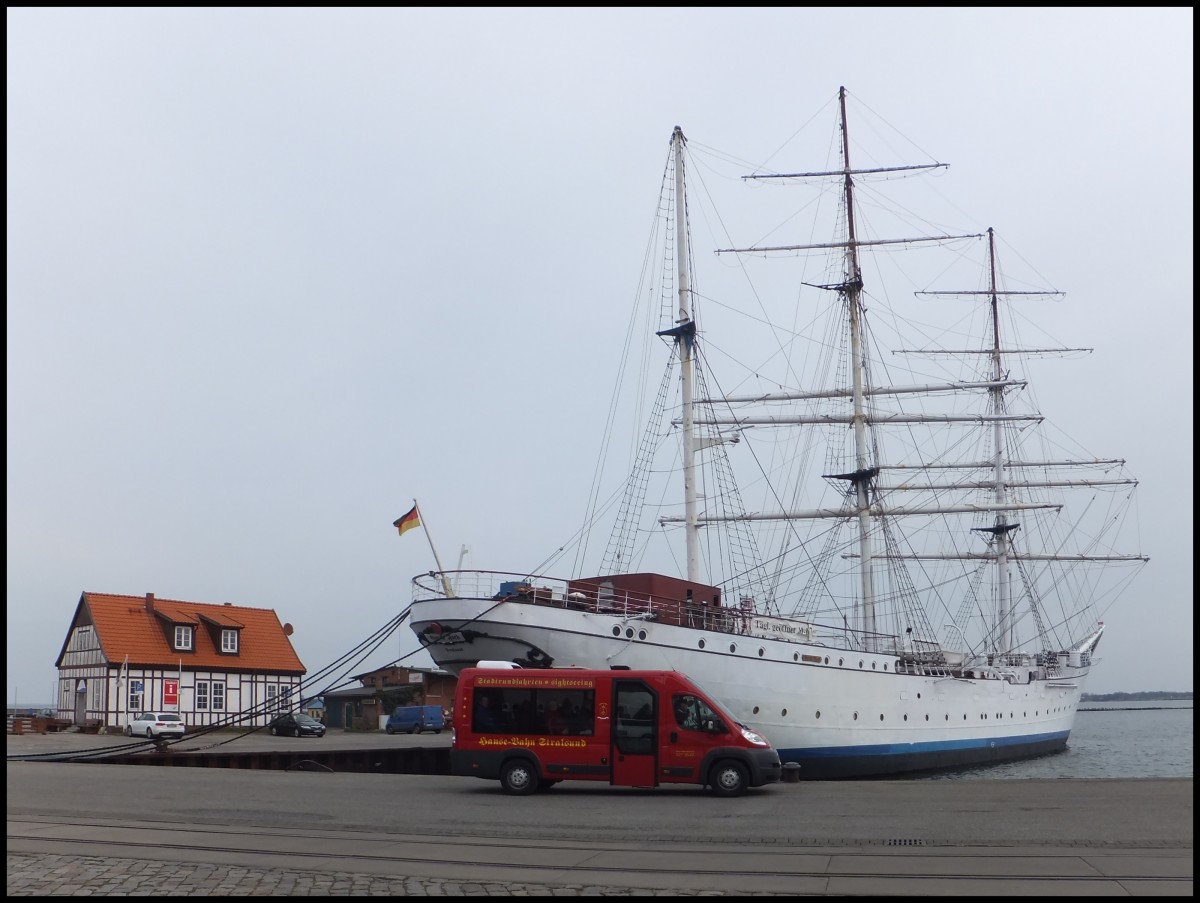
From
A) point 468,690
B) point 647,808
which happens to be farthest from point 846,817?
point 468,690

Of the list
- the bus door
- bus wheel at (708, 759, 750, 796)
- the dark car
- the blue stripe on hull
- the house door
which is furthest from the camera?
the house door

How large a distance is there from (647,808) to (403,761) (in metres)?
17.0

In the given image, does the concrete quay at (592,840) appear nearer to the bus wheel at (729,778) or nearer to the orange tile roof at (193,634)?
the bus wheel at (729,778)

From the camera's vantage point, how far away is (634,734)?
19.7 metres

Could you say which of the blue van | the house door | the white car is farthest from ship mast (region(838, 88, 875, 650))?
the house door

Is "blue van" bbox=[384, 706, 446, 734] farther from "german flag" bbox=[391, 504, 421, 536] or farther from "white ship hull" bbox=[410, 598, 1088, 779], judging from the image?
Answer: "german flag" bbox=[391, 504, 421, 536]

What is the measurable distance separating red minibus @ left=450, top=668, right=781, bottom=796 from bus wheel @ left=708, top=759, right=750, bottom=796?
0.05ft

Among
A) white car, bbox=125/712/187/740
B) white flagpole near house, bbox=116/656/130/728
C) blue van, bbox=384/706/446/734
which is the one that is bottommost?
blue van, bbox=384/706/446/734

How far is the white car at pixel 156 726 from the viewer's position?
147ft

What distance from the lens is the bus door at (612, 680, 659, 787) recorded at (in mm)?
19562

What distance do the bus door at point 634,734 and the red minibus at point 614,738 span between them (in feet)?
0.06

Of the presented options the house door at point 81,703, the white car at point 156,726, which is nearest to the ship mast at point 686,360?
the white car at point 156,726

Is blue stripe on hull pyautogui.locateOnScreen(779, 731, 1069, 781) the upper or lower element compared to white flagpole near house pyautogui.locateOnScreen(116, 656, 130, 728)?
lower

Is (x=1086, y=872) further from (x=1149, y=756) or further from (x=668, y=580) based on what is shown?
(x=1149, y=756)
